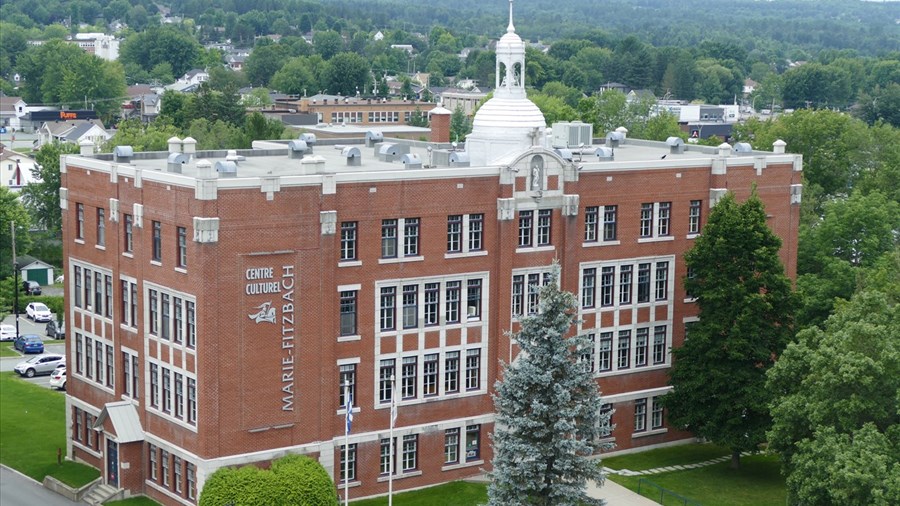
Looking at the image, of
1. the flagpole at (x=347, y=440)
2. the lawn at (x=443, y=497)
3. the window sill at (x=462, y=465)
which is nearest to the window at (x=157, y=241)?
the flagpole at (x=347, y=440)

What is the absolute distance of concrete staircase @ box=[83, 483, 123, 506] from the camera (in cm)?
6444

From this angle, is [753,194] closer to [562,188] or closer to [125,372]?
[562,188]

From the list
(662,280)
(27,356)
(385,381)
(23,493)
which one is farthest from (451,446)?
(27,356)

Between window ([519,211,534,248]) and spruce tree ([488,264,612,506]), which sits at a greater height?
window ([519,211,534,248])

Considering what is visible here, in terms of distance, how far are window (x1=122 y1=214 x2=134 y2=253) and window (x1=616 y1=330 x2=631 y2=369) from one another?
23080 millimetres

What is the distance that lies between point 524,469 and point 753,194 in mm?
21537

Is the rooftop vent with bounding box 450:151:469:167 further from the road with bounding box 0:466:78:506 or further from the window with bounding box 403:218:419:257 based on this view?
the road with bounding box 0:466:78:506

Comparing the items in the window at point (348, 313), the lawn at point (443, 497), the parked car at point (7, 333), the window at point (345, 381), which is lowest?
the parked car at point (7, 333)

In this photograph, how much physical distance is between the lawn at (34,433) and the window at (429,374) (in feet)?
51.3

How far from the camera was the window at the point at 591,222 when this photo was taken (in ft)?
227

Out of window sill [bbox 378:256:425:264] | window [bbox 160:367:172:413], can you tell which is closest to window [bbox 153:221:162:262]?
window [bbox 160:367:172:413]

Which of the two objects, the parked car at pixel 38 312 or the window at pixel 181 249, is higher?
the window at pixel 181 249

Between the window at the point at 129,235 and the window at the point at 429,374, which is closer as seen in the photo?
the window at the point at 129,235

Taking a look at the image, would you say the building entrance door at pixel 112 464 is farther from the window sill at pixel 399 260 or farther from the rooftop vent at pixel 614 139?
the rooftop vent at pixel 614 139
